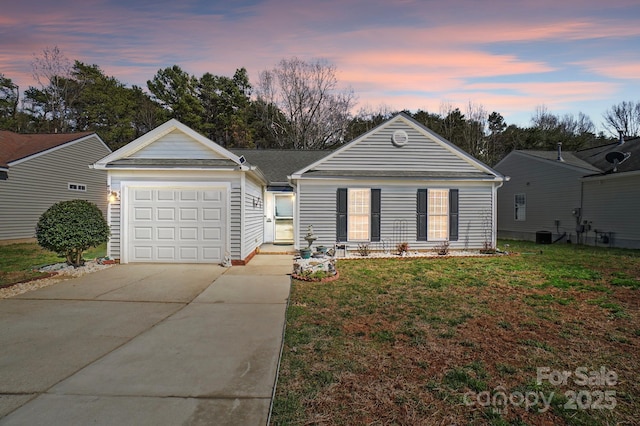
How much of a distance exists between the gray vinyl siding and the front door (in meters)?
0.93

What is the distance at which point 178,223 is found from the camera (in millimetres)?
9414

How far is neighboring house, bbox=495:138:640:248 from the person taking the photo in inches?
525

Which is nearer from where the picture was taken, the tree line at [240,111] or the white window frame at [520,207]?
the white window frame at [520,207]

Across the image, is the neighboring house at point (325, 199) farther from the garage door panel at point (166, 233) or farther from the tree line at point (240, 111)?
the tree line at point (240, 111)

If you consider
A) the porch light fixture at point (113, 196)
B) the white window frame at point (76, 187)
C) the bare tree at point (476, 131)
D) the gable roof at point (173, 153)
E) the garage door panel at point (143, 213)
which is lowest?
the garage door panel at point (143, 213)

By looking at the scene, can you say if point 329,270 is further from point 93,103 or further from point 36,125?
point 36,125

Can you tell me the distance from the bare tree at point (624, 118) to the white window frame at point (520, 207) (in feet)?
90.3

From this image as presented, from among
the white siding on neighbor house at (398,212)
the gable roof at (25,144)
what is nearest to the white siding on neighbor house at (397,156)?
the white siding on neighbor house at (398,212)

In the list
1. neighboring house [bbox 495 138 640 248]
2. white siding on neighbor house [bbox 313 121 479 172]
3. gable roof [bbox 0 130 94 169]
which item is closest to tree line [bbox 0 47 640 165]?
gable roof [bbox 0 130 94 169]

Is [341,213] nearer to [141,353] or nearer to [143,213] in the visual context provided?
[143,213]

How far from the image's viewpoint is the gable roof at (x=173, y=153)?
928 centimetres

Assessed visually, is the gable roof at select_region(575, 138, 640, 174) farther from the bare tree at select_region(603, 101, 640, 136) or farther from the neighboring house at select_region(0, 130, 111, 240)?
the bare tree at select_region(603, 101, 640, 136)

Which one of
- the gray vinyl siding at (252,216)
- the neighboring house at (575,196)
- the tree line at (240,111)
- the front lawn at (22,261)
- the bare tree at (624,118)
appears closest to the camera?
the front lawn at (22,261)

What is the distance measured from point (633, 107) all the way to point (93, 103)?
56108mm
